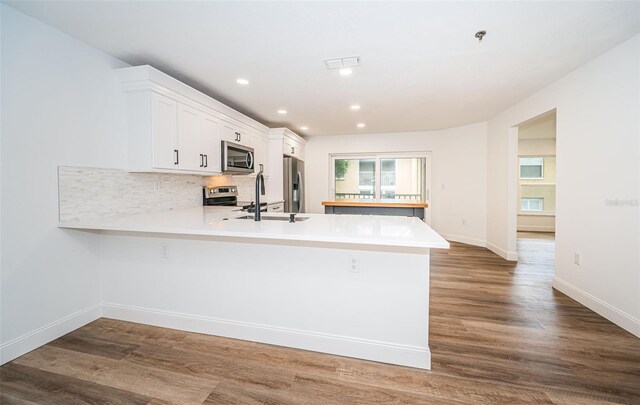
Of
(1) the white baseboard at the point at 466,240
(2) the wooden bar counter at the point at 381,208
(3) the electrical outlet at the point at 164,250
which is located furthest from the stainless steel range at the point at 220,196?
(1) the white baseboard at the point at 466,240

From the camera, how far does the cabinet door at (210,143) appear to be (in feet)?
10.2

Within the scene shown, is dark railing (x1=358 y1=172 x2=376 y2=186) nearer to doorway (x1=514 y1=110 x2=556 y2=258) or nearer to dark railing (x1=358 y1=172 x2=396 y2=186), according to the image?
dark railing (x1=358 y1=172 x2=396 y2=186)

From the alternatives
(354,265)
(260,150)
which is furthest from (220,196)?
(354,265)

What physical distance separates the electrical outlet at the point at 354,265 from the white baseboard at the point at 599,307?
228cm

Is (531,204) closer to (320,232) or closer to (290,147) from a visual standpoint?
(290,147)

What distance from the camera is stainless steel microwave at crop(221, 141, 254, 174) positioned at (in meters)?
3.41

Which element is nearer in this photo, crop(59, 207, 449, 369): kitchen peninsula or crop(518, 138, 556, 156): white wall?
crop(59, 207, 449, 369): kitchen peninsula

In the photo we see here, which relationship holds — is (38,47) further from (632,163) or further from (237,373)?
(632,163)

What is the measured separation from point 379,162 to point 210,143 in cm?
405

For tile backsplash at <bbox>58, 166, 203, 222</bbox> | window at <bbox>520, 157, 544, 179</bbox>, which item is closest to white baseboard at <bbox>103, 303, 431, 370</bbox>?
tile backsplash at <bbox>58, 166, 203, 222</bbox>

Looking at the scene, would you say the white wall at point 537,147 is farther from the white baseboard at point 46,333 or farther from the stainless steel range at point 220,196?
the white baseboard at point 46,333

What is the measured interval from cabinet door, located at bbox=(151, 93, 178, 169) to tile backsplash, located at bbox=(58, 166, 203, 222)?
36 cm

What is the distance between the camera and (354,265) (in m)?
1.86

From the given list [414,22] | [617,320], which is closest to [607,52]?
[414,22]
